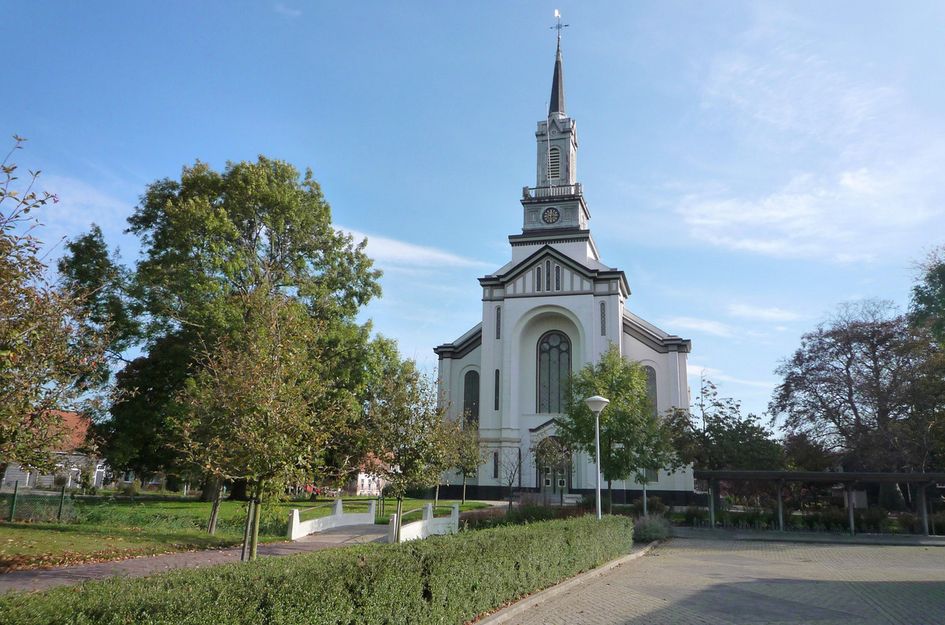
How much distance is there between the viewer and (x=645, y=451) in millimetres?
28156

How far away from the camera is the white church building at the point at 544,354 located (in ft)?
138

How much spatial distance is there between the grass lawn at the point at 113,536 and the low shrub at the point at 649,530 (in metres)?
12.5

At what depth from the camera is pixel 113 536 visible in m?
16.8

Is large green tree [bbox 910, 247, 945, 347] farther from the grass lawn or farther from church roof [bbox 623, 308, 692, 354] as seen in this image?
church roof [bbox 623, 308, 692, 354]

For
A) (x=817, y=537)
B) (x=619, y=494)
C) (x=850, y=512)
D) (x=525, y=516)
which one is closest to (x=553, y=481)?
(x=619, y=494)

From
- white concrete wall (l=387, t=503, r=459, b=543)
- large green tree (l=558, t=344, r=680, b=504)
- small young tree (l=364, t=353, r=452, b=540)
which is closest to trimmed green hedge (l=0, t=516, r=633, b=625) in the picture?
small young tree (l=364, t=353, r=452, b=540)

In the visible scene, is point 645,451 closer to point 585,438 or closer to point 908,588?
point 585,438

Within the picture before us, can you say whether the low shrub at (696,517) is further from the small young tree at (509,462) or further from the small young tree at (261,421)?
the small young tree at (261,421)

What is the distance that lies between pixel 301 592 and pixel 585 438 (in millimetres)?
23964

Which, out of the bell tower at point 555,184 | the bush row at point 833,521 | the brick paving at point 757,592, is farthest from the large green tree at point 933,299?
the bell tower at point 555,184

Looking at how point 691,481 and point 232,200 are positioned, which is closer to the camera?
point 232,200

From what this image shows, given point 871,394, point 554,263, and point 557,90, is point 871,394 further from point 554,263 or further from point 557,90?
point 557,90

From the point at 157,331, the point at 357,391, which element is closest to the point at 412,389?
the point at 357,391

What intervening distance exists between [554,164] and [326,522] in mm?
38691
